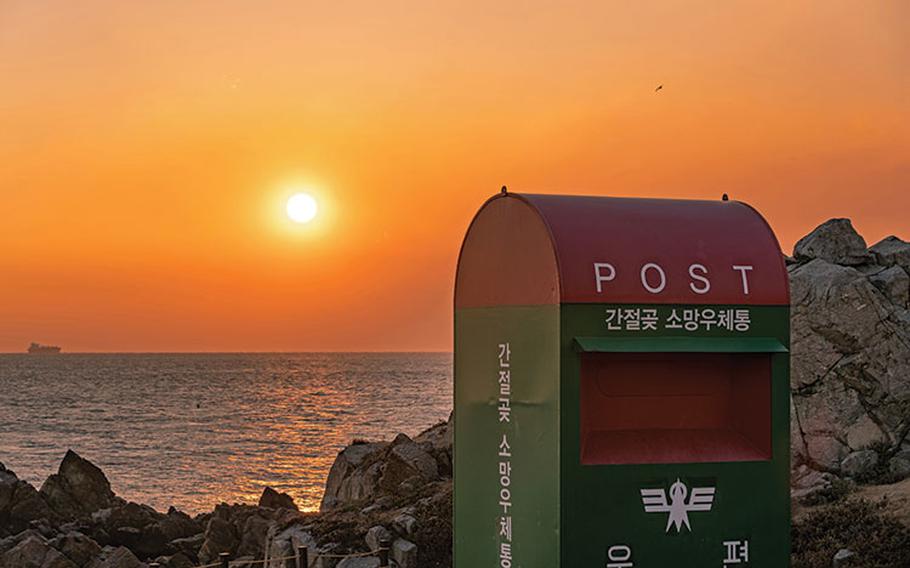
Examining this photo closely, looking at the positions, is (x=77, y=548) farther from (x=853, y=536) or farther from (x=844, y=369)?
(x=853, y=536)

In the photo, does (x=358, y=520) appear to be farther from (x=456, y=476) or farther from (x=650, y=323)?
(x=650, y=323)

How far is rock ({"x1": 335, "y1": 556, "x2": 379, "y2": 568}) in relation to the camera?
1889 cm

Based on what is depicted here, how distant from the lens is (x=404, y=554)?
18812 millimetres

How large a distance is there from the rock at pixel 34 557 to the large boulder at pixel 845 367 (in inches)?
643

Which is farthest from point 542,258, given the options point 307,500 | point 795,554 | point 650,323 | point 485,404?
point 307,500

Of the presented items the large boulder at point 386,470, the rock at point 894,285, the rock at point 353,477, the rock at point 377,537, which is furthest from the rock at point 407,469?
the rock at point 894,285

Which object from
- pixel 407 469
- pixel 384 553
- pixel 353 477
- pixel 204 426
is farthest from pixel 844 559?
pixel 204 426

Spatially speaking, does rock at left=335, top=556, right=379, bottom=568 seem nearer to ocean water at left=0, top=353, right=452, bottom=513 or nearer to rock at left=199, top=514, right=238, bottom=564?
rock at left=199, top=514, right=238, bottom=564

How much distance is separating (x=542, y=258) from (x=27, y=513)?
94.5 ft

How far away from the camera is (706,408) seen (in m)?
10.8

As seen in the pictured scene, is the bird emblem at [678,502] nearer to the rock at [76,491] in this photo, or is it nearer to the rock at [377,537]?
the rock at [377,537]

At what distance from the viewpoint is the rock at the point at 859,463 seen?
19.6m

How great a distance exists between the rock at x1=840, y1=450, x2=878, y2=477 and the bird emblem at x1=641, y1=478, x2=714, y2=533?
393 inches

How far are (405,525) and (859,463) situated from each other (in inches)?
283
